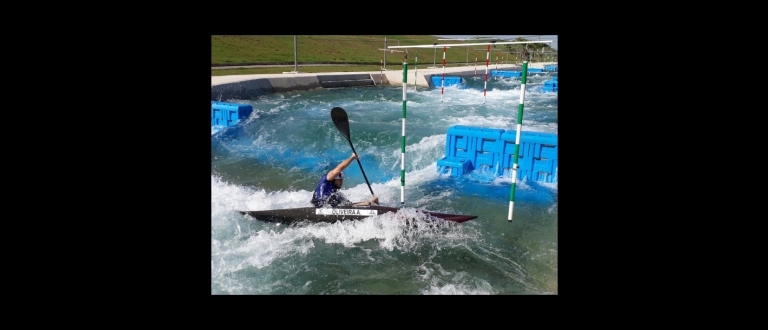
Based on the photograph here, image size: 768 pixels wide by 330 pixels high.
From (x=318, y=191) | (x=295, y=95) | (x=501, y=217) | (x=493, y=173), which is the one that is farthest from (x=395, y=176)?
(x=295, y=95)

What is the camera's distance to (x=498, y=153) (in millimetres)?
9281

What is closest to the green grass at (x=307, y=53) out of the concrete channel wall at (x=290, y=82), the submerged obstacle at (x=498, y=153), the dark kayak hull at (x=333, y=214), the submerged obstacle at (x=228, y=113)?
the concrete channel wall at (x=290, y=82)

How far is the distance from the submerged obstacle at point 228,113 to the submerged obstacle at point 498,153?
6.96 meters

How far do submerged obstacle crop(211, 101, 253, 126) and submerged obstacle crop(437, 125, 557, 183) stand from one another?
22.8ft

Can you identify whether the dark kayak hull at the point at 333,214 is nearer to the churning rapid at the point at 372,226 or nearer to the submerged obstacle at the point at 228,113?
the churning rapid at the point at 372,226

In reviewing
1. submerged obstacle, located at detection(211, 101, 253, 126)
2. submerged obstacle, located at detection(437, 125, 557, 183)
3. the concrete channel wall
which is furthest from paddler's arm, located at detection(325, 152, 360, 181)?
the concrete channel wall

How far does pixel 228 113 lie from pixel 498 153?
27.6 feet

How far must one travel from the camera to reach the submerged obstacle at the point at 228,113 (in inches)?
543

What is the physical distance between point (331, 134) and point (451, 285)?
851 cm

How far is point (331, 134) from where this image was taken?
513 inches

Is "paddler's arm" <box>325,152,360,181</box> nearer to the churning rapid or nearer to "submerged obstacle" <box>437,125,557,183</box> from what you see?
the churning rapid

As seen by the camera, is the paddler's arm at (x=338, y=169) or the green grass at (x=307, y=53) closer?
the paddler's arm at (x=338, y=169)

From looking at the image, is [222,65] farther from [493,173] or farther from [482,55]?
[482,55]

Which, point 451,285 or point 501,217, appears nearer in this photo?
point 451,285
